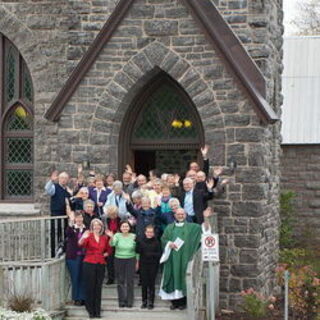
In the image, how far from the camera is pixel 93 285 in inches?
A: 515

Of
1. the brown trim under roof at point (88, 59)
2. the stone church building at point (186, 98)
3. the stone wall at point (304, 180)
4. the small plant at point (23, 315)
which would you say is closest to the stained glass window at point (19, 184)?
the stone church building at point (186, 98)

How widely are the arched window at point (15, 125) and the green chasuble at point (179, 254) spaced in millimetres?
5545

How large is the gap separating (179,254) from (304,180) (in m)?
10.1

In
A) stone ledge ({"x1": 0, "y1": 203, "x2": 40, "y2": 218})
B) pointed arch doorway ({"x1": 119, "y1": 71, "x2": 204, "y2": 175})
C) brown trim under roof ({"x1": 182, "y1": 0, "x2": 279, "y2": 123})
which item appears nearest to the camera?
brown trim under roof ({"x1": 182, "y1": 0, "x2": 279, "y2": 123})

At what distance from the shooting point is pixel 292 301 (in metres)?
14.8

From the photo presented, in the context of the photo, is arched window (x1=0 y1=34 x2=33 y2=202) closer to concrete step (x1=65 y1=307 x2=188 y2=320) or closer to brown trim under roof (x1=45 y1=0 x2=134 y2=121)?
brown trim under roof (x1=45 y1=0 x2=134 y2=121)

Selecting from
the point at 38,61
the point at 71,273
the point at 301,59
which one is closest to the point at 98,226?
the point at 71,273

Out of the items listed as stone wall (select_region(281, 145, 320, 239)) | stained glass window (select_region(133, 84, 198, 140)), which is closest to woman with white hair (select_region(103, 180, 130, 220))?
stained glass window (select_region(133, 84, 198, 140))

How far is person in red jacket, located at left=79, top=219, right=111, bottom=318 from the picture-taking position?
13.0m

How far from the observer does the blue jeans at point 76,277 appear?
44.0 feet

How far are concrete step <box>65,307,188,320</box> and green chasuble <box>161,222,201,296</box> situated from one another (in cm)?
33

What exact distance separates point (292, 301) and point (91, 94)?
16.6ft

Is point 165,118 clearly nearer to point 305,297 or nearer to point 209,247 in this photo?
point 305,297

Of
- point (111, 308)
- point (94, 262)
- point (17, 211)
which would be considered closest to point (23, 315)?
point (94, 262)
